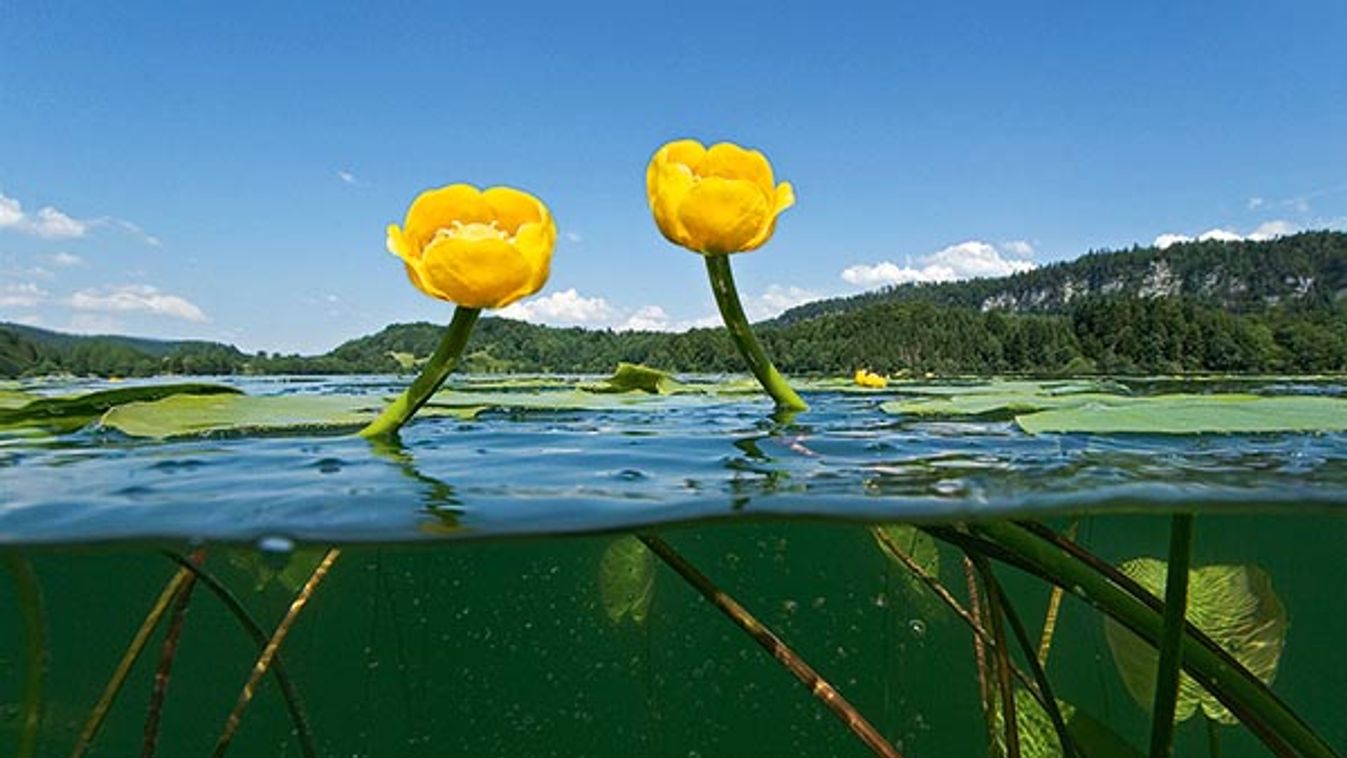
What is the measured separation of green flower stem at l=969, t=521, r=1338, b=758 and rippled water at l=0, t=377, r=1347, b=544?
20 centimetres

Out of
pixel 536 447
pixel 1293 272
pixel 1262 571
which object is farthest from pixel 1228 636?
pixel 1293 272

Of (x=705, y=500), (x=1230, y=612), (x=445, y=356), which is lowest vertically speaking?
(x=1230, y=612)

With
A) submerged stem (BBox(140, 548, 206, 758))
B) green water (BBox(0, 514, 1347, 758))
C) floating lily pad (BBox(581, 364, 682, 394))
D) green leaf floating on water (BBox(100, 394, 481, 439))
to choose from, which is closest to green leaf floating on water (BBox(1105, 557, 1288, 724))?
floating lily pad (BBox(581, 364, 682, 394))

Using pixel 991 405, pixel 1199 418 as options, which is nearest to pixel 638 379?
pixel 991 405

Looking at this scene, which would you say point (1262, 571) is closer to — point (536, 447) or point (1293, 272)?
point (536, 447)

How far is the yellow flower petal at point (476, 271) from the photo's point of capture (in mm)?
1057

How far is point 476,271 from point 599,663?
6451 millimetres

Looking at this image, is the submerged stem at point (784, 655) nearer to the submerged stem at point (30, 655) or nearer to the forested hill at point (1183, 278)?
the submerged stem at point (30, 655)

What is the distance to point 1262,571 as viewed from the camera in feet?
5.60

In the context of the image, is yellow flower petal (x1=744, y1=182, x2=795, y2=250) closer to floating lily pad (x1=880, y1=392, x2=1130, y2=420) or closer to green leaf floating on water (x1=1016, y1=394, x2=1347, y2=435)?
green leaf floating on water (x1=1016, y1=394, x2=1347, y2=435)

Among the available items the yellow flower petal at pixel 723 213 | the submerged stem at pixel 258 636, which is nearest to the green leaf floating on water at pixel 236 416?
the submerged stem at pixel 258 636

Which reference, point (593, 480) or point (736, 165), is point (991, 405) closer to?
point (593, 480)

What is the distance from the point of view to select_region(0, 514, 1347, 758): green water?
18.3 ft

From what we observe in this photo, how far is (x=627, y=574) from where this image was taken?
9.21 ft
